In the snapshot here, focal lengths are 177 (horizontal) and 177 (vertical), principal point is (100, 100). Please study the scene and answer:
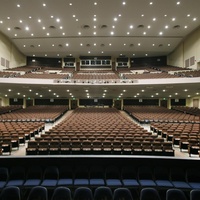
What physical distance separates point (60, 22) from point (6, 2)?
3.72 metres

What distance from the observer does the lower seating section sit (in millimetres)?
3814

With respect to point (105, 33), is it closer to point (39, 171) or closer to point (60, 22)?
point (60, 22)

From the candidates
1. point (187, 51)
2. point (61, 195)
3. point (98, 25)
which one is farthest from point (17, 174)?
point (187, 51)

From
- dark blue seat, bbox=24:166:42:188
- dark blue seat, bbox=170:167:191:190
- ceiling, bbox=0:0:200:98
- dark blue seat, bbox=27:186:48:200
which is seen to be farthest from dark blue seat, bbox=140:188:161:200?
ceiling, bbox=0:0:200:98

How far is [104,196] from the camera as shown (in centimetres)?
303

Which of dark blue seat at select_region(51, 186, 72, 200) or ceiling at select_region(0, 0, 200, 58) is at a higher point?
ceiling at select_region(0, 0, 200, 58)

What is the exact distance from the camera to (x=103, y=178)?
160 inches

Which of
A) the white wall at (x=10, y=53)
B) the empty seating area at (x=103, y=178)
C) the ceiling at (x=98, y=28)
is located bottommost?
the empty seating area at (x=103, y=178)

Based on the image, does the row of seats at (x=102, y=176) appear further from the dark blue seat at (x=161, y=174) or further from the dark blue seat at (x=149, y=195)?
the dark blue seat at (x=149, y=195)

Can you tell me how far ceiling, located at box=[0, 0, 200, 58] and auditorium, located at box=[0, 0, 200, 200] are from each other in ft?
0.25

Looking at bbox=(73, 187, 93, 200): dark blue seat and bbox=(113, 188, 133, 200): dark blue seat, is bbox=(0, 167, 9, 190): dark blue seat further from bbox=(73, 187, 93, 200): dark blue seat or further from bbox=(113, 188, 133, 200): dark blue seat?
bbox=(113, 188, 133, 200): dark blue seat

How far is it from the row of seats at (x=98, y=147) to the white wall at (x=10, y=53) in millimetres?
13343

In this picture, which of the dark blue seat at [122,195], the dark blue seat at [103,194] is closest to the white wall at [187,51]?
the dark blue seat at [122,195]

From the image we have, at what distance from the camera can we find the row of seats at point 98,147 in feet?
15.6
